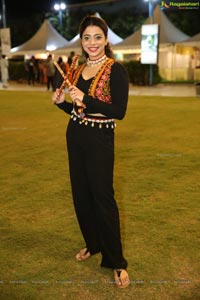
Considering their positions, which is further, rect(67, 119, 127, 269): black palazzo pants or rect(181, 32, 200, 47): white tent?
rect(181, 32, 200, 47): white tent

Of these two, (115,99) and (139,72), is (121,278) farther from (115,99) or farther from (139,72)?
(139,72)

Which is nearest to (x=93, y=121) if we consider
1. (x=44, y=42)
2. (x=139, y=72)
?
(x=139, y=72)

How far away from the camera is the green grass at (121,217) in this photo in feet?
9.86

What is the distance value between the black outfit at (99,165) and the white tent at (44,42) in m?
28.7

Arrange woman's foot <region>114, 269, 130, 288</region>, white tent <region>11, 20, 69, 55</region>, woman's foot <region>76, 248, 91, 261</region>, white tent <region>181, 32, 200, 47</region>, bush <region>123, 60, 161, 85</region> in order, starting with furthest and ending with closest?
white tent <region>11, 20, 69, 55</region>
bush <region>123, 60, 161, 85</region>
white tent <region>181, 32, 200, 47</region>
woman's foot <region>76, 248, 91, 261</region>
woman's foot <region>114, 269, 130, 288</region>

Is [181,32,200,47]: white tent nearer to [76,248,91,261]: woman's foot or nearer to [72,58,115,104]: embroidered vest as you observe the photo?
[76,248,91,261]: woman's foot

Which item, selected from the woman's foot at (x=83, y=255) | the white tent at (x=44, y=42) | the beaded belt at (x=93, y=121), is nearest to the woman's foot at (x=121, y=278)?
the woman's foot at (x=83, y=255)

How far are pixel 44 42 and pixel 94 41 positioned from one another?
29.5m

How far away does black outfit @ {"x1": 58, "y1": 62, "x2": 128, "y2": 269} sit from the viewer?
2.64 metres

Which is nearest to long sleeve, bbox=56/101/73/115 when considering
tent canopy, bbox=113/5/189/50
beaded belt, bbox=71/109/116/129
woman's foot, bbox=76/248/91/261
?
beaded belt, bbox=71/109/116/129

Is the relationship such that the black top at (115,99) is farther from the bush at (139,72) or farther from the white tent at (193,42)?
the white tent at (193,42)

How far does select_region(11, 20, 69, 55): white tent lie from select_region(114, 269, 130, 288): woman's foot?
2893cm

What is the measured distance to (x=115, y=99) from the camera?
264 cm

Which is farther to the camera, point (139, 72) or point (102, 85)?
point (139, 72)
